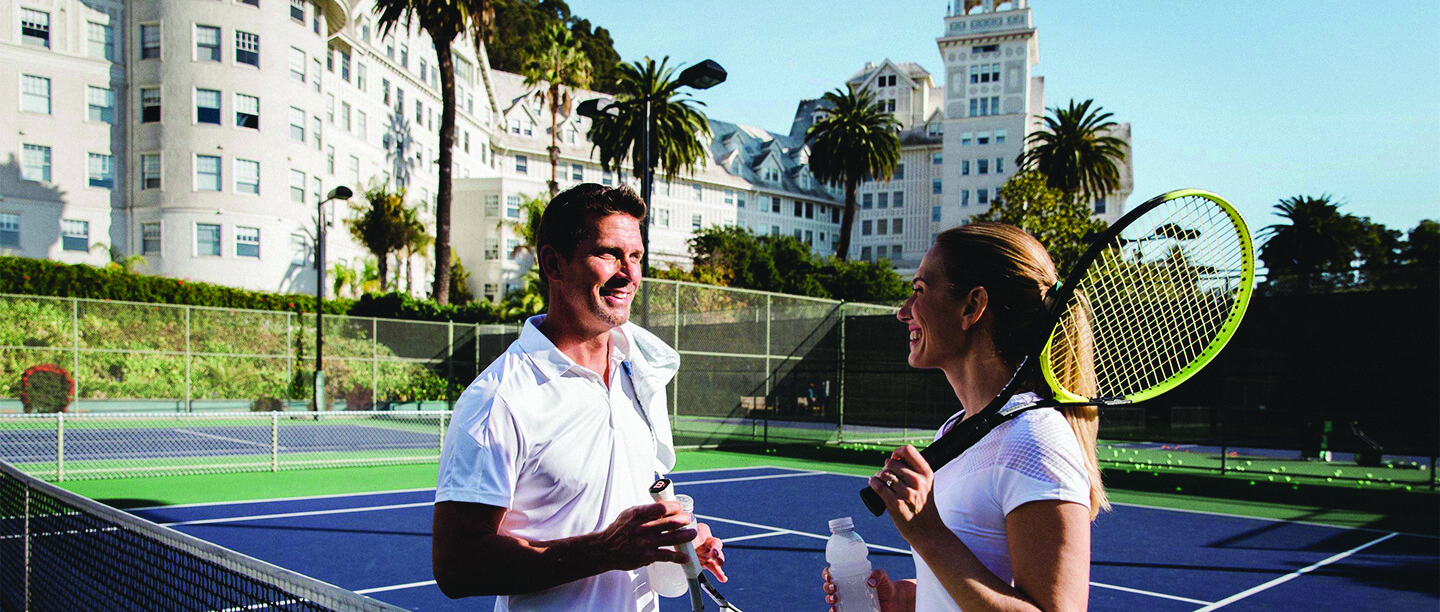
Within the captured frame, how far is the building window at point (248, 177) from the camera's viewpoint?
1416 inches

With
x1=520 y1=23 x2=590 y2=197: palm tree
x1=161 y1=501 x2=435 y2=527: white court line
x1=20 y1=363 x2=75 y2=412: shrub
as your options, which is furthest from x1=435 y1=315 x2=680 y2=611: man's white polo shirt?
x1=520 y1=23 x2=590 y2=197: palm tree

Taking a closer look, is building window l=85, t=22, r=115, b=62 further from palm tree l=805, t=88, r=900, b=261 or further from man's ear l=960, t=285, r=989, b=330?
man's ear l=960, t=285, r=989, b=330

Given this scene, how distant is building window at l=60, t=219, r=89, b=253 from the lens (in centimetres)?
3403

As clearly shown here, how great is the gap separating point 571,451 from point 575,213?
2.09ft

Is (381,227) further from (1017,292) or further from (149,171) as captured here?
(1017,292)

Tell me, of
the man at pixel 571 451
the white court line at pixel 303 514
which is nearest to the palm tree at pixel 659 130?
the white court line at pixel 303 514

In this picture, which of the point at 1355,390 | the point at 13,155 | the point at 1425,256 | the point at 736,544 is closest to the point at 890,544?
the point at 736,544

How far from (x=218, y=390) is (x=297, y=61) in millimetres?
20238

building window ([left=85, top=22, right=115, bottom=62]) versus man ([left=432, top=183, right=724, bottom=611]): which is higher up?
building window ([left=85, top=22, right=115, bottom=62])

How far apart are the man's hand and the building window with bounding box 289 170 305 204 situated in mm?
39583

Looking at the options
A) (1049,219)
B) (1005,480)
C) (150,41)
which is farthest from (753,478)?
(150,41)

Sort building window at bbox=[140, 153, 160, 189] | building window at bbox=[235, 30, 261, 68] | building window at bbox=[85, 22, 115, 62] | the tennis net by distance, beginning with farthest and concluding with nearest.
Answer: building window at bbox=[235, 30, 261, 68] → building window at bbox=[140, 153, 160, 189] → building window at bbox=[85, 22, 115, 62] → the tennis net

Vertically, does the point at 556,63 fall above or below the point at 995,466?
above

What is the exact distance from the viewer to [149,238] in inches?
1385
